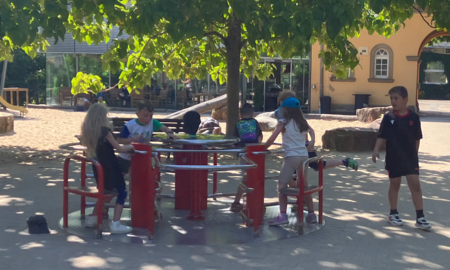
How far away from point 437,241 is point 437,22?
12.2 feet

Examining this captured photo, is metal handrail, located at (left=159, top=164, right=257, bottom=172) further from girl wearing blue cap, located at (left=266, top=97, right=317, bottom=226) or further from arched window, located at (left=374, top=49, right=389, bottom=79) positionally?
arched window, located at (left=374, top=49, right=389, bottom=79)

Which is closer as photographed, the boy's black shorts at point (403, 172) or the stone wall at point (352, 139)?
the boy's black shorts at point (403, 172)

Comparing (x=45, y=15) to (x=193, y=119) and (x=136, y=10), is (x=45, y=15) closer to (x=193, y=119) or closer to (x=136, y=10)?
(x=136, y=10)

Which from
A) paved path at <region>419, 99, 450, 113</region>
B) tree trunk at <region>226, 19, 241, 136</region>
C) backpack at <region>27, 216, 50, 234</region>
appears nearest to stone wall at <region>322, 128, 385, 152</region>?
tree trunk at <region>226, 19, 241, 136</region>

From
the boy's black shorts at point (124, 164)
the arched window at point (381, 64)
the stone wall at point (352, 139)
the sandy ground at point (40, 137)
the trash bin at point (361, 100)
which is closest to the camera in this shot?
the boy's black shorts at point (124, 164)

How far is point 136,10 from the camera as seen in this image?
8.20 metres

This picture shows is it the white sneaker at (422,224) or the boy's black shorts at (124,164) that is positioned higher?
the boy's black shorts at (124,164)

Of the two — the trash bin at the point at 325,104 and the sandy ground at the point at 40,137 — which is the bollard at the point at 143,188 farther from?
the trash bin at the point at 325,104

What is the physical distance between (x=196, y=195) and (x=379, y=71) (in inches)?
869

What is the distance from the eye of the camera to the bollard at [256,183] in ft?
20.3

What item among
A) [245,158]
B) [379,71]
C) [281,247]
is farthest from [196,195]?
[379,71]

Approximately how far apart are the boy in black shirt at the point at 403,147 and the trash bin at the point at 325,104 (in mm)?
20816

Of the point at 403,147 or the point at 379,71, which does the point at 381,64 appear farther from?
the point at 403,147

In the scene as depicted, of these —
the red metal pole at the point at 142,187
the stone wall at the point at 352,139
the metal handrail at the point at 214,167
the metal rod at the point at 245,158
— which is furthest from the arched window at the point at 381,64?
the red metal pole at the point at 142,187
